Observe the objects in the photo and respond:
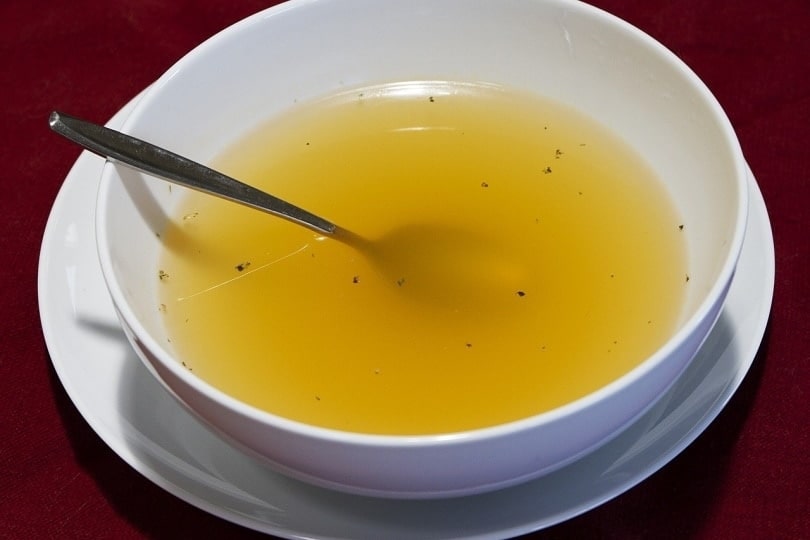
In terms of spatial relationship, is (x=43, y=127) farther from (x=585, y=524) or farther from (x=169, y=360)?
(x=585, y=524)

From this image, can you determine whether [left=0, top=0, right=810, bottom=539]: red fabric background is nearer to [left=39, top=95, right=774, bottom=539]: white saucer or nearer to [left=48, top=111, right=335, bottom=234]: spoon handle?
[left=39, top=95, right=774, bottom=539]: white saucer

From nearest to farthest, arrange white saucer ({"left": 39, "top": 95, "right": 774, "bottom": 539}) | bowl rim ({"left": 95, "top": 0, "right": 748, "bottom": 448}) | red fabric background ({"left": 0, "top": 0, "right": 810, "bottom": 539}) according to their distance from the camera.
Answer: bowl rim ({"left": 95, "top": 0, "right": 748, "bottom": 448})
white saucer ({"left": 39, "top": 95, "right": 774, "bottom": 539})
red fabric background ({"left": 0, "top": 0, "right": 810, "bottom": 539})

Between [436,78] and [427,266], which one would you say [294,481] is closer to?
[427,266]

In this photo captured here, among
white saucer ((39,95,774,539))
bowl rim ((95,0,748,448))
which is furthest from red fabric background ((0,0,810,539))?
bowl rim ((95,0,748,448))

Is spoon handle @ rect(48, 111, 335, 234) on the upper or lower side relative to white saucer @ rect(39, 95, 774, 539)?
upper

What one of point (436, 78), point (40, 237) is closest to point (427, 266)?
point (436, 78)

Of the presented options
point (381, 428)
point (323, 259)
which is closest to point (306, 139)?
point (323, 259)

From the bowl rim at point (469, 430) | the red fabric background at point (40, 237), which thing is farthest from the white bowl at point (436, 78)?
the red fabric background at point (40, 237)

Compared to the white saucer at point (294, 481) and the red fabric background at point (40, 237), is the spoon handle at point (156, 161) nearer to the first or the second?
the white saucer at point (294, 481)
